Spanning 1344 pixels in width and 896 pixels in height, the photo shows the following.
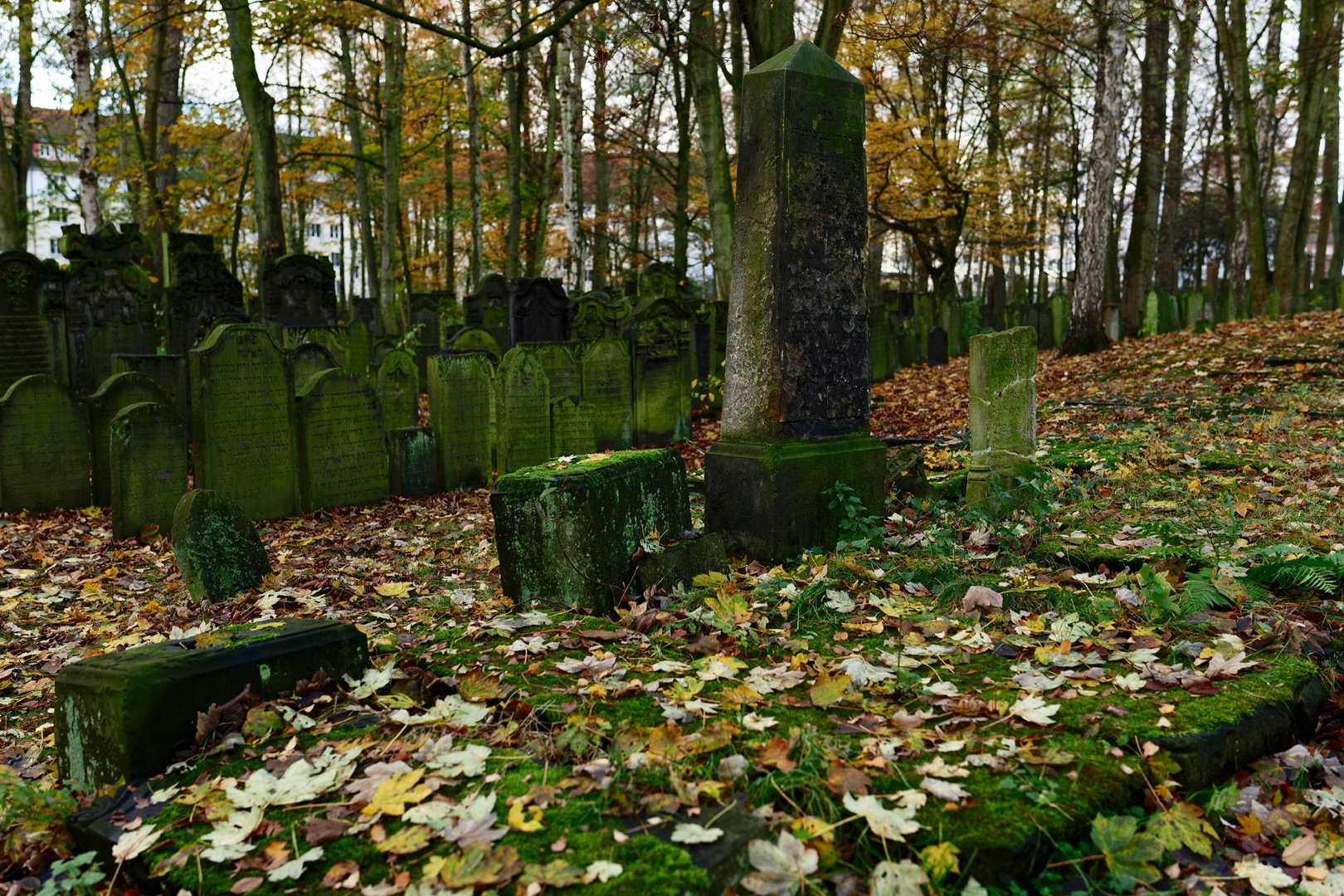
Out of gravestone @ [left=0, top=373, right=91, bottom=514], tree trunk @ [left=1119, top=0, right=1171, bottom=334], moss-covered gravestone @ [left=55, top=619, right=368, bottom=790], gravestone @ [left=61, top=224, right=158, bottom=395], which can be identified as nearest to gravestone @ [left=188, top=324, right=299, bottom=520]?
gravestone @ [left=0, top=373, right=91, bottom=514]

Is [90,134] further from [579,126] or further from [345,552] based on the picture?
[345,552]

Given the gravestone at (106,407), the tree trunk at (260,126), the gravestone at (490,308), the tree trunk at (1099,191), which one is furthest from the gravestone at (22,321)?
the tree trunk at (1099,191)

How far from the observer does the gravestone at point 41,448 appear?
7695mm

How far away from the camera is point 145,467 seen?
7.01 metres

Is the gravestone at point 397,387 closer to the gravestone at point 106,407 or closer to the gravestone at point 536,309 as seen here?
the gravestone at point 106,407

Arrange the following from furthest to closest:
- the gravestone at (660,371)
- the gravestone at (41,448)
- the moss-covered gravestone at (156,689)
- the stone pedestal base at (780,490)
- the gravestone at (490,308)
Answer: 1. the gravestone at (490,308)
2. the gravestone at (660,371)
3. the gravestone at (41,448)
4. the stone pedestal base at (780,490)
5. the moss-covered gravestone at (156,689)

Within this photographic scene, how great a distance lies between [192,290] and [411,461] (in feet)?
23.7

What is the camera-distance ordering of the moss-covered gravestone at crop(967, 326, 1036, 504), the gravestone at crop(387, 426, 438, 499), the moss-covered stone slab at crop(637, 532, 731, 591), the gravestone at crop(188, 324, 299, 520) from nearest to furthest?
1. the moss-covered stone slab at crop(637, 532, 731, 591)
2. the moss-covered gravestone at crop(967, 326, 1036, 504)
3. the gravestone at crop(188, 324, 299, 520)
4. the gravestone at crop(387, 426, 438, 499)

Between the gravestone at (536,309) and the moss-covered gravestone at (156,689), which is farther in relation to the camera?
the gravestone at (536,309)

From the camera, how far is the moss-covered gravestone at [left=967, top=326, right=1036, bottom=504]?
623 cm

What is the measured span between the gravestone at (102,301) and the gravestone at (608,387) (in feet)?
21.4

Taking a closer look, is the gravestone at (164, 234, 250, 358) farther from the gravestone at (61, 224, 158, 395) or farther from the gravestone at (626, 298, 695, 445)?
the gravestone at (626, 298, 695, 445)

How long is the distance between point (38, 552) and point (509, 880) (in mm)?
6029

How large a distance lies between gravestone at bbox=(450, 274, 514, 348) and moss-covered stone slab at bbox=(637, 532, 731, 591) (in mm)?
12567
